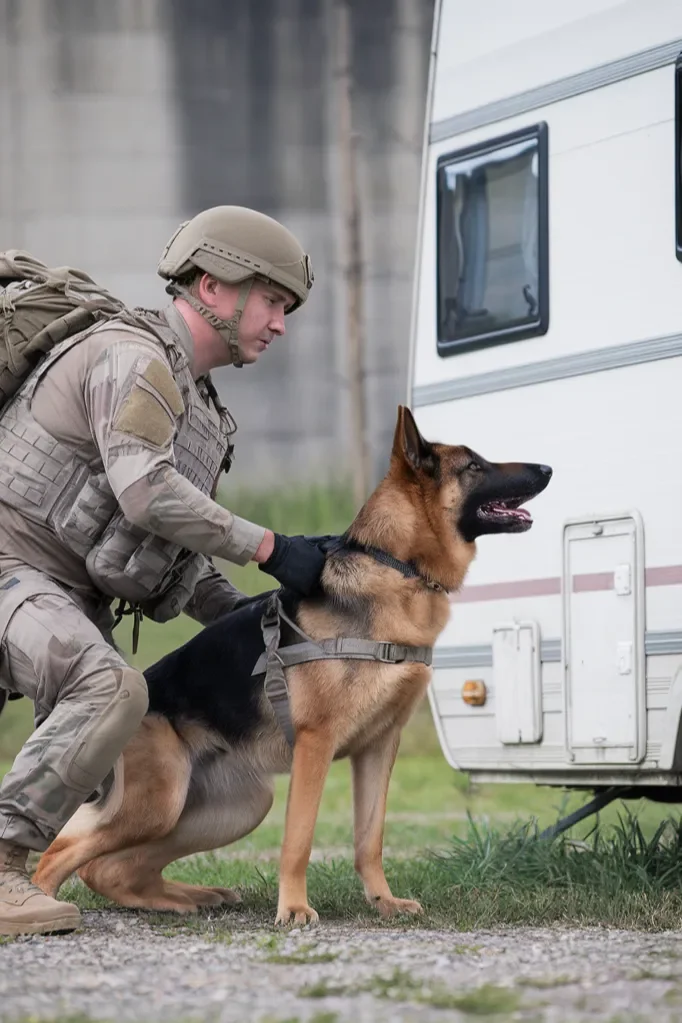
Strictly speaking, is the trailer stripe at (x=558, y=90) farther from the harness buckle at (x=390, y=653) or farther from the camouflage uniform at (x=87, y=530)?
the harness buckle at (x=390, y=653)

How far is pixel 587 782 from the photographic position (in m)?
5.55

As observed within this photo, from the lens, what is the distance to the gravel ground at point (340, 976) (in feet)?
9.87

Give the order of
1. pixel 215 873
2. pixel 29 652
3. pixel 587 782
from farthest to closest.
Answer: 1. pixel 215 873
2. pixel 587 782
3. pixel 29 652

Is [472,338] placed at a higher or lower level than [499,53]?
lower

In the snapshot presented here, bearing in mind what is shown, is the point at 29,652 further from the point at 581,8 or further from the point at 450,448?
the point at 581,8

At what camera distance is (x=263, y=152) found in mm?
13523

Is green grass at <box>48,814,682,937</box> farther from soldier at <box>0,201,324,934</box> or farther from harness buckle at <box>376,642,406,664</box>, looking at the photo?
harness buckle at <box>376,642,406,664</box>

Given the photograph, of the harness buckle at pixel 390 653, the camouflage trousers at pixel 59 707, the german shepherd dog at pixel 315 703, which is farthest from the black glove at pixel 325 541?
the camouflage trousers at pixel 59 707

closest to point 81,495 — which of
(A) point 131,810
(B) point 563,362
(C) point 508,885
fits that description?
(A) point 131,810

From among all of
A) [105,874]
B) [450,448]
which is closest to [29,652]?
[105,874]

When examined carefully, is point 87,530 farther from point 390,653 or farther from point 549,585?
point 549,585

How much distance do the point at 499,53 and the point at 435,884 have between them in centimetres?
311

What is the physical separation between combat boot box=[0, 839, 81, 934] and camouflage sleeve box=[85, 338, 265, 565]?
975mm

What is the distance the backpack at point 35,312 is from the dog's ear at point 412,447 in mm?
892
